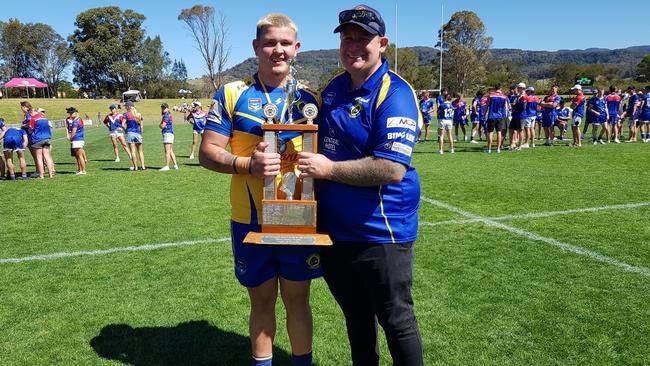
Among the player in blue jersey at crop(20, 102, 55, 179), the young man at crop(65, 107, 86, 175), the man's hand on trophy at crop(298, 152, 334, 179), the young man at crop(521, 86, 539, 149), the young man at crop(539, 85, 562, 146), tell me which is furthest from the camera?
the young man at crop(539, 85, 562, 146)

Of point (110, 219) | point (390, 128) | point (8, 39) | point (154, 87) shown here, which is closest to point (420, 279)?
point (390, 128)

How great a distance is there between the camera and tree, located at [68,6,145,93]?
7894 centimetres

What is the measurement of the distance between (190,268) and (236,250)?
2.62m

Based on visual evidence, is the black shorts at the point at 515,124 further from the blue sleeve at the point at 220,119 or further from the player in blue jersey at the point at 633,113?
the blue sleeve at the point at 220,119

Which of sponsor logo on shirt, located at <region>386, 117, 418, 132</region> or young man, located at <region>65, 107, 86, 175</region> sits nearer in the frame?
sponsor logo on shirt, located at <region>386, 117, 418, 132</region>

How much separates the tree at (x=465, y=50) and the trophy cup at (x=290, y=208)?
72.0 m

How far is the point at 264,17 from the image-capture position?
8.05 feet

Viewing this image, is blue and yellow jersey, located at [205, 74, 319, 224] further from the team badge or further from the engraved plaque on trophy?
the team badge

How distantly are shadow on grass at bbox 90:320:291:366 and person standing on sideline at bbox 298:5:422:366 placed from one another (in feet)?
4.02

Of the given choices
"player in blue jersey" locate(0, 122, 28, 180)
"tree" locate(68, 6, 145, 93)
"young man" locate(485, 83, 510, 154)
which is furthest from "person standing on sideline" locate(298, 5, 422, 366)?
"tree" locate(68, 6, 145, 93)

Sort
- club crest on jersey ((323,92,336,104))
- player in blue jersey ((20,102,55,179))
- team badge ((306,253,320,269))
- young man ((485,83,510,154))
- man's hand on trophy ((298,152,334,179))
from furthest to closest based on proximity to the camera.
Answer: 1. young man ((485,83,510,154))
2. player in blue jersey ((20,102,55,179))
3. team badge ((306,253,320,269))
4. club crest on jersey ((323,92,336,104))
5. man's hand on trophy ((298,152,334,179))

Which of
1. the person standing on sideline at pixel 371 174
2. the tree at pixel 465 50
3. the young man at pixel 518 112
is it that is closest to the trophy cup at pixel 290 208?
the person standing on sideline at pixel 371 174

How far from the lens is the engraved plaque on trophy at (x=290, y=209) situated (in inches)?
87.5

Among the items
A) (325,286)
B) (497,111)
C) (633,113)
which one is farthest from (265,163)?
(633,113)
